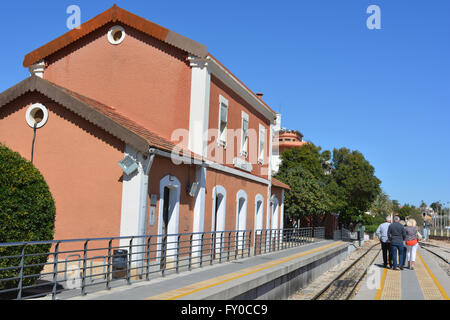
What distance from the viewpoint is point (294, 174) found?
29578 millimetres

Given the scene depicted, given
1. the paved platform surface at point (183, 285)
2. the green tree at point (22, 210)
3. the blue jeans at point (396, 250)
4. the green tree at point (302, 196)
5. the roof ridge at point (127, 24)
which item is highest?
the roof ridge at point (127, 24)

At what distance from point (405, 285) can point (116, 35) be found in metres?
11.7

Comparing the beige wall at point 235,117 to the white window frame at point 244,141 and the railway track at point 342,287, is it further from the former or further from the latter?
the railway track at point 342,287

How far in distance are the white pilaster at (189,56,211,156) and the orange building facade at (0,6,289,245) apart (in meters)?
0.03

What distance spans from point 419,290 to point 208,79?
865 cm

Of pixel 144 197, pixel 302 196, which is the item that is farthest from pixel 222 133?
pixel 302 196

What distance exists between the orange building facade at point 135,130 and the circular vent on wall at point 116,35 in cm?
3

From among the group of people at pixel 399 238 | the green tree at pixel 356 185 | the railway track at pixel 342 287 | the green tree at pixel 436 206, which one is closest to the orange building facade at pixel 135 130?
the railway track at pixel 342 287

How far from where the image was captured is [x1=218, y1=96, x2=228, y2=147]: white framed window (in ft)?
53.8

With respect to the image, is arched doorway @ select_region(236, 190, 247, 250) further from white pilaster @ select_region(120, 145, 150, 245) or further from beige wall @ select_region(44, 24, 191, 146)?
white pilaster @ select_region(120, 145, 150, 245)

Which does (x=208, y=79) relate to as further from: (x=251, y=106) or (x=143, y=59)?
(x=251, y=106)

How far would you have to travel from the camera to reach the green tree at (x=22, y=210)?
6973 millimetres

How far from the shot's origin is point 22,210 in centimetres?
722

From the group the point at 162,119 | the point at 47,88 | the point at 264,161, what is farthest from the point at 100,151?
the point at 264,161
